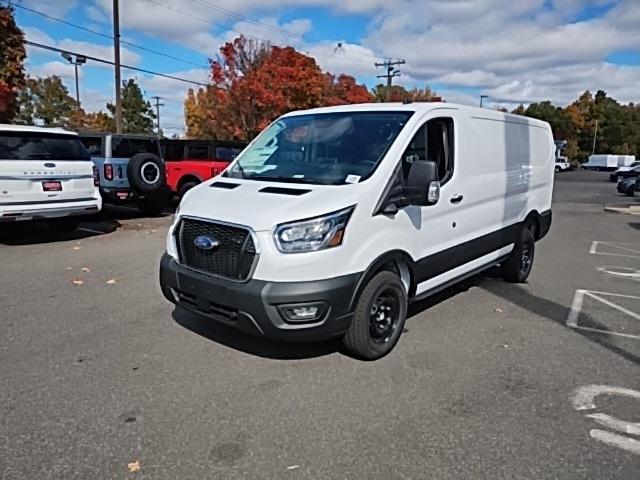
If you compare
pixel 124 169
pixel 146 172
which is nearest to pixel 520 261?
pixel 146 172

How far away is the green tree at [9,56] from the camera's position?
67.3 feet

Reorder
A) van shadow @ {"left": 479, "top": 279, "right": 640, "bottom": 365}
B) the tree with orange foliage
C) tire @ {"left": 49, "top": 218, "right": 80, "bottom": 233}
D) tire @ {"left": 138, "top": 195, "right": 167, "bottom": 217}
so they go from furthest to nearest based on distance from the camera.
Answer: the tree with orange foliage, tire @ {"left": 138, "top": 195, "right": 167, "bottom": 217}, tire @ {"left": 49, "top": 218, "right": 80, "bottom": 233}, van shadow @ {"left": 479, "top": 279, "right": 640, "bottom": 365}

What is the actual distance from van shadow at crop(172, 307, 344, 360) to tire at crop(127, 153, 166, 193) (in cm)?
719

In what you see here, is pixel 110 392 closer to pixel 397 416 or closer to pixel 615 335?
pixel 397 416

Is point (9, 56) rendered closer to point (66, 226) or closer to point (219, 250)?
point (66, 226)

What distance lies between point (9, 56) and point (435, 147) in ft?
74.8

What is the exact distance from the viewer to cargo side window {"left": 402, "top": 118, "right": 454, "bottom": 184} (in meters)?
4.43

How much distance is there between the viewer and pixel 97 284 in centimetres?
632

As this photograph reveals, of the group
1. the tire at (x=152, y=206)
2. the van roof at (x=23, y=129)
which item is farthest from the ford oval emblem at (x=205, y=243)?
the tire at (x=152, y=206)

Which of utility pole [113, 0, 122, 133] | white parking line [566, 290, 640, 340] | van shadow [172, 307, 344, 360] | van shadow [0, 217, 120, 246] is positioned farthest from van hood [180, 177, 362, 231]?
utility pole [113, 0, 122, 133]

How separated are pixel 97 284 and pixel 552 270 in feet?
21.3

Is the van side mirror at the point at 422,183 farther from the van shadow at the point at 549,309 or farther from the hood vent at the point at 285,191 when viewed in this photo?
the van shadow at the point at 549,309

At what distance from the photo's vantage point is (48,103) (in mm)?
56438

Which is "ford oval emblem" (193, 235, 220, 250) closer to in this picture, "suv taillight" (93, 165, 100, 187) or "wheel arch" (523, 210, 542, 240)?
"wheel arch" (523, 210, 542, 240)
